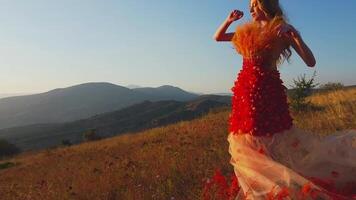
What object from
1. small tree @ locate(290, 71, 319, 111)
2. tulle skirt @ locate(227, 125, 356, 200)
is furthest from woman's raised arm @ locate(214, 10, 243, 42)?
small tree @ locate(290, 71, 319, 111)

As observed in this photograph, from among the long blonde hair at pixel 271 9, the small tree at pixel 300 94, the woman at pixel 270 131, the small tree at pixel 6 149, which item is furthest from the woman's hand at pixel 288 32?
the small tree at pixel 6 149

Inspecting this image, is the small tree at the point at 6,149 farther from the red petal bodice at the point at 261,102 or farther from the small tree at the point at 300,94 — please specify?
the red petal bodice at the point at 261,102

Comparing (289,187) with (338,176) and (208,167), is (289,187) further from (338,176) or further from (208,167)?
(208,167)

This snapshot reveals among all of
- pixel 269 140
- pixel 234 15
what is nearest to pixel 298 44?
pixel 234 15

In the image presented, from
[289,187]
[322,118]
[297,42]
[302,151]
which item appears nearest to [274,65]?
[297,42]

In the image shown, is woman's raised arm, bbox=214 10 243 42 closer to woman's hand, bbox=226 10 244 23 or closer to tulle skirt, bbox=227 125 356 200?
woman's hand, bbox=226 10 244 23

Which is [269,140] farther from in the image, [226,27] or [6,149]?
Result: [6,149]

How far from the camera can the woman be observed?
204 inches

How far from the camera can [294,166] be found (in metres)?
5.28

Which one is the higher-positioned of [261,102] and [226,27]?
[226,27]

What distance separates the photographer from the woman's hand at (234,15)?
5.62 m

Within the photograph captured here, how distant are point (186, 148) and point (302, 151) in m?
6.40

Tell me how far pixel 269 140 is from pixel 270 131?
0.32 feet

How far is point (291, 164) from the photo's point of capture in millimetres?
5273
